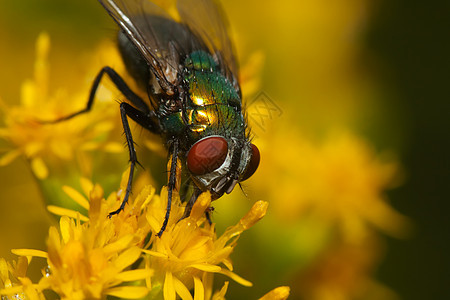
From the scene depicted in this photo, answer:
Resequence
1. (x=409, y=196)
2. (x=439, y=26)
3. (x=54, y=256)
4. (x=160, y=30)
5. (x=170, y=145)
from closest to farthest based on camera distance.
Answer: (x=54, y=256)
(x=170, y=145)
(x=160, y=30)
(x=409, y=196)
(x=439, y=26)

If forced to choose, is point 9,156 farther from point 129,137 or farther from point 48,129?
point 129,137

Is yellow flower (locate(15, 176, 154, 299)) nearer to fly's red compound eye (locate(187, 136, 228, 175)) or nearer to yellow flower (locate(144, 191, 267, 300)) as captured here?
yellow flower (locate(144, 191, 267, 300))

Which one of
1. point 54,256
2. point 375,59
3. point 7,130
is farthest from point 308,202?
point 375,59

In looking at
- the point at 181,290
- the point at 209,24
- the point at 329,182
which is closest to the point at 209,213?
the point at 181,290

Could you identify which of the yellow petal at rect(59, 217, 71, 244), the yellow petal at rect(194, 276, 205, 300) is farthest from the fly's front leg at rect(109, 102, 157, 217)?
the yellow petal at rect(194, 276, 205, 300)

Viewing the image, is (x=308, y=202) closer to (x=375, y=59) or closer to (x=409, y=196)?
(x=409, y=196)

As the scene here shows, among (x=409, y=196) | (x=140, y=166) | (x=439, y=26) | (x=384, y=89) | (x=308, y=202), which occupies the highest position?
(x=439, y=26)
